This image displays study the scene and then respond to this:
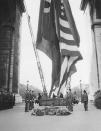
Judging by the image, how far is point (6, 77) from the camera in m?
26.1

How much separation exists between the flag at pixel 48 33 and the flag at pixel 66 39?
0.82ft

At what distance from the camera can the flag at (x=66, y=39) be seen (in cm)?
1047

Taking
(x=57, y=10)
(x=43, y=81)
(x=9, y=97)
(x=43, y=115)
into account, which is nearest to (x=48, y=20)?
(x=57, y=10)

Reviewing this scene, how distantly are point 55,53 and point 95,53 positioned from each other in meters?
17.5

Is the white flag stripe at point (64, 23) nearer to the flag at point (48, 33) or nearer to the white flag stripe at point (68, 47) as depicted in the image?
the flag at point (48, 33)

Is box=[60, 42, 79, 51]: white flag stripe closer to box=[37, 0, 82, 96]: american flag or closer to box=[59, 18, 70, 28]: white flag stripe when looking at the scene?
box=[37, 0, 82, 96]: american flag

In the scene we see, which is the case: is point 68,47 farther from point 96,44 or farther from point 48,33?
point 96,44

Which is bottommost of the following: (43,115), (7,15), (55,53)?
(43,115)

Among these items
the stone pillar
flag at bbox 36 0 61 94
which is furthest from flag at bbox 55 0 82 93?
the stone pillar

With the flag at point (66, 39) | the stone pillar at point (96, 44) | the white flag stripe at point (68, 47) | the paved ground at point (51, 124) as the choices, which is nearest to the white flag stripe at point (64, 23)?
the flag at point (66, 39)

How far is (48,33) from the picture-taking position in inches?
420

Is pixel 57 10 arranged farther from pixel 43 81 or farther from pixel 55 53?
pixel 43 81

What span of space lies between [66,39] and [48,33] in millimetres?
874

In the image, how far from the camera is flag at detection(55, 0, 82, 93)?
10469 millimetres
